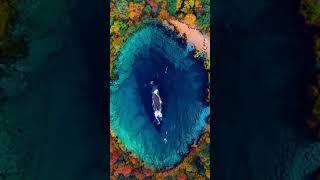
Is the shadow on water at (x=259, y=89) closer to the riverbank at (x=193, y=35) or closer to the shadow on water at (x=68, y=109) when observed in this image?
the riverbank at (x=193, y=35)

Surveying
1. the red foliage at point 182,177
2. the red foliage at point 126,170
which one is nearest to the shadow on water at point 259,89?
the red foliage at point 182,177

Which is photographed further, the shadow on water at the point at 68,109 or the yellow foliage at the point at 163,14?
the yellow foliage at the point at 163,14

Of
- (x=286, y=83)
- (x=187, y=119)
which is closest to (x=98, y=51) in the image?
(x=187, y=119)

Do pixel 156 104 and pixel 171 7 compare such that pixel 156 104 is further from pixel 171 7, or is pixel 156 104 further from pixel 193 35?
pixel 171 7

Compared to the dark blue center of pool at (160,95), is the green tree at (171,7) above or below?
above

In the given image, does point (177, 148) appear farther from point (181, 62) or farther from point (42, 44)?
point (42, 44)

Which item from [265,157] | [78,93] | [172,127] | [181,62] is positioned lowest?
[265,157]

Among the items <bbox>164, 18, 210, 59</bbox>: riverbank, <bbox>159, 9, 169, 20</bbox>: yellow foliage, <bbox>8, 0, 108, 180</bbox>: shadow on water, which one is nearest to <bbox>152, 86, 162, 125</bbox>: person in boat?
<bbox>8, 0, 108, 180</bbox>: shadow on water
